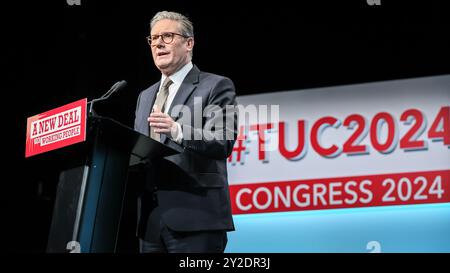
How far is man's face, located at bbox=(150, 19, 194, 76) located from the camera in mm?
2318

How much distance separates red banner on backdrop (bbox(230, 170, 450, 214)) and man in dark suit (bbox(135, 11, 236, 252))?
8.20ft

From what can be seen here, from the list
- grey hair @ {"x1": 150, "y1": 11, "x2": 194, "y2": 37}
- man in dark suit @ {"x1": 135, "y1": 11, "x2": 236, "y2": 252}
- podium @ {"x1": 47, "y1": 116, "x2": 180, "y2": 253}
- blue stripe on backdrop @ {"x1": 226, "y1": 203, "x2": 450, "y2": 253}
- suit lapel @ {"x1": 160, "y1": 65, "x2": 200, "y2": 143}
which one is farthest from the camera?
blue stripe on backdrop @ {"x1": 226, "y1": 203, "x2": 450, "y2": 253}

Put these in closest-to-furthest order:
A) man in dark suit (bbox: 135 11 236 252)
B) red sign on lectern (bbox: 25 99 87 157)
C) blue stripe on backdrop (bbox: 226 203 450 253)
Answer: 1. red sign on lectern (bbox: 25 99 87 157)
2. man in dark suit (bbox: 135 11 236 252)
3. blue stripe on backdrop (bbox: 226 203 450 253)

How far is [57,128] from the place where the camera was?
1.98 metres

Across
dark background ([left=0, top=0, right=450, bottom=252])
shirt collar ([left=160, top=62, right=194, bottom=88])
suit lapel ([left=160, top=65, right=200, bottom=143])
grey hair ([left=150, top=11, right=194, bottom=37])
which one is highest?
dark background ([left=0, top=0, right=450, bottom=252])

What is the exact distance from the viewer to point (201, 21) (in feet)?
15.4

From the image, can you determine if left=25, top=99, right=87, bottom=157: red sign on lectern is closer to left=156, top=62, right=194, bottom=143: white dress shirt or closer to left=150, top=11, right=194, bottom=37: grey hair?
left=156, top=62, right=194, bottom=143: white dress shirt

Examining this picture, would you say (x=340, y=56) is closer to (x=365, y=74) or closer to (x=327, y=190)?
(x=365, y=74)

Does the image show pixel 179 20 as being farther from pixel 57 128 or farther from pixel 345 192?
pixel 345 192

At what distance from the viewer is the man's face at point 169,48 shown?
7.61 feet

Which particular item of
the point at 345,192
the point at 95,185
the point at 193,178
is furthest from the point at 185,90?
the point at 345,192

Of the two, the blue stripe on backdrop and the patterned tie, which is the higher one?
the patterned tie

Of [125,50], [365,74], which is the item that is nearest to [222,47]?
[125,50]

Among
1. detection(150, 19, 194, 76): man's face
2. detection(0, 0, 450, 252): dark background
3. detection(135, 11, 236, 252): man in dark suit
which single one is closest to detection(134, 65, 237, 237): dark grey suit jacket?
detection(135, 11, 236, 252): man in dark suit
